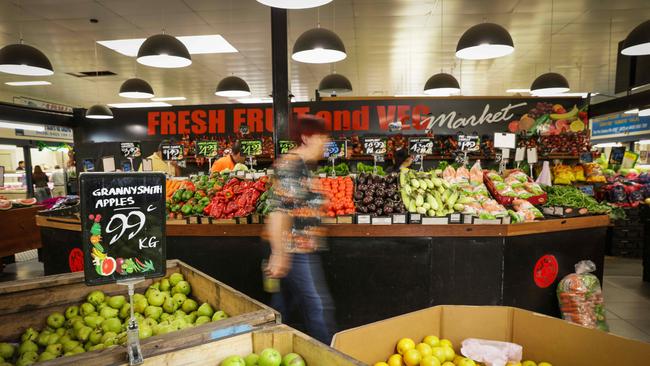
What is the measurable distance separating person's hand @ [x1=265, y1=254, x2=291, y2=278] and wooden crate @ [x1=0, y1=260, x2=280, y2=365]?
565 mm

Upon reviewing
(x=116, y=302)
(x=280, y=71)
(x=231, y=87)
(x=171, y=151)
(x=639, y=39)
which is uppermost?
(x=231, y=87)

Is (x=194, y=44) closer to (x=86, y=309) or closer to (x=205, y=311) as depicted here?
(x=86, y=309)

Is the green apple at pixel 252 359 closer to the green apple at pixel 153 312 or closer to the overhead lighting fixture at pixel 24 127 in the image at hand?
the green apple at pixel 153 312

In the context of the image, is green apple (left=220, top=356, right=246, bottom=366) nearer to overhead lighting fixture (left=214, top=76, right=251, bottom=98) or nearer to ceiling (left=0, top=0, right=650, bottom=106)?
ceiling (left=0, top=0, right=650, bottom=106)

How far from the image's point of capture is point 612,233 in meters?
6.79

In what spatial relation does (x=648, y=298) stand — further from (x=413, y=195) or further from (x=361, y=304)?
(x=361, y=304)

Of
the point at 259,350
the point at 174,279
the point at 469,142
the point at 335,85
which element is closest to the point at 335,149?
the point at 469,142

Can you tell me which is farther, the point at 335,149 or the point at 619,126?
the point at 619,126

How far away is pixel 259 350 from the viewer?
150 centimetres

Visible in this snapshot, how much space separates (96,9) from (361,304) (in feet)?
19.4

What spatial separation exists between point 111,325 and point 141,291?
0.46 meters

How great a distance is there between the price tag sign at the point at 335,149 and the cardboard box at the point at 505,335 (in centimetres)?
325

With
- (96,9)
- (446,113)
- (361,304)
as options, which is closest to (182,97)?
(96,9)

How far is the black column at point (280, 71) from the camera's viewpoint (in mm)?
4703
